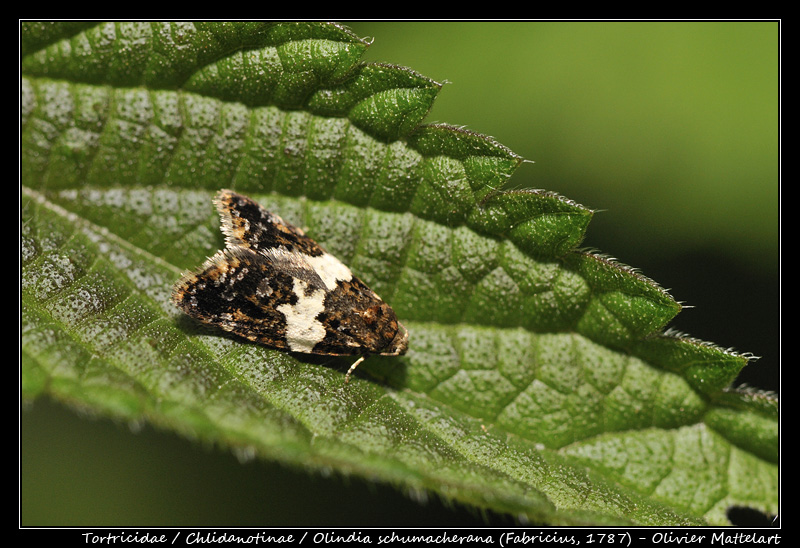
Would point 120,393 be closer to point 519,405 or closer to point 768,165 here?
point 519,405

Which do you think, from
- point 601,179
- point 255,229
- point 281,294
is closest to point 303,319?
point 281,294

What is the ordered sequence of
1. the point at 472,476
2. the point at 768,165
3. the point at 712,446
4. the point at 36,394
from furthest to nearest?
the point at 768,165, the point at 712,446, the point at 472,476, the point at 36,394

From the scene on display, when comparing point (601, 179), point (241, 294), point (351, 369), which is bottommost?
point (351, 369)

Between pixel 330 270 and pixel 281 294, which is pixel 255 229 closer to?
pixel 281 294

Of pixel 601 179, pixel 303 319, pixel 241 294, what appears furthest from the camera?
pixel 601 179

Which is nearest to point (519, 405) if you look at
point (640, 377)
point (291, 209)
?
point (640, 377)

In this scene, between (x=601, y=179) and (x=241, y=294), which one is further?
(x=601, y=179)

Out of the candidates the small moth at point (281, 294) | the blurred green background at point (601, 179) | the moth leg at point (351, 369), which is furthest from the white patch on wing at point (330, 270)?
the blurred green background at point (601, 179)
